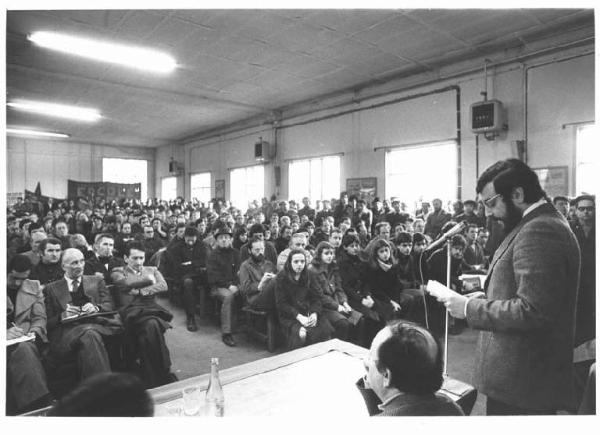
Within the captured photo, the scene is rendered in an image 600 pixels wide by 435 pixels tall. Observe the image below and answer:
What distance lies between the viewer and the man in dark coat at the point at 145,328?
282 cm

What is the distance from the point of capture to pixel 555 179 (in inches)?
239

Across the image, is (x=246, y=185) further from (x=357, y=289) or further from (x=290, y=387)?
(x=290, y=387)

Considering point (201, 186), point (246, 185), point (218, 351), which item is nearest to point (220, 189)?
point (246, 185)

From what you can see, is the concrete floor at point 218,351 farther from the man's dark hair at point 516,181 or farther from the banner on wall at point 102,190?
the banner on wall at point 102,190

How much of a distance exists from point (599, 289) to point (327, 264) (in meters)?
2.55

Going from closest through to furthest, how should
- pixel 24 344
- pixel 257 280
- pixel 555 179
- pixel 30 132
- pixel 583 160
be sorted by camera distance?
1. pixel 24 344
2. pixel 257 280
3. pixel 583 160
4. pixel 555 179
5. pixel 30 132

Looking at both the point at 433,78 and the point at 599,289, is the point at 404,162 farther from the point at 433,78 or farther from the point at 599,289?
the point at 599,289

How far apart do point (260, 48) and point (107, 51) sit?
2.29 m

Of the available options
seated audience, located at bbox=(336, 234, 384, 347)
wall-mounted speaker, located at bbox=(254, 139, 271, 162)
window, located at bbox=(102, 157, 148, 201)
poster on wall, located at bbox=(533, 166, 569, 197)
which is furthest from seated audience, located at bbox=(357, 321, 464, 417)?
window, located at bbox=(102, 157, 148, 201)

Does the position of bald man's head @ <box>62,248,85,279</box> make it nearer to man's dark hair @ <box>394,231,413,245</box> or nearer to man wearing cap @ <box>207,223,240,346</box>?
man wearing cap @ <box>207,223,240,346</box>

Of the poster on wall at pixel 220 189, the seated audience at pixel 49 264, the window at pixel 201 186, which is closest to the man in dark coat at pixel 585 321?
the seated audience at pixel 49 264

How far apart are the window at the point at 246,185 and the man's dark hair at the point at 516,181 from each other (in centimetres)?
1039

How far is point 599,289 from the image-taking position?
1.45 meters
